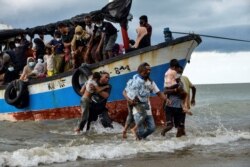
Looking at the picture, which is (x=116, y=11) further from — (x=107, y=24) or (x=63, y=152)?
(x=63, y=152)

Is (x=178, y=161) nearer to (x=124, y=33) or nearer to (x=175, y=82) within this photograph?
(x=175, y=82)

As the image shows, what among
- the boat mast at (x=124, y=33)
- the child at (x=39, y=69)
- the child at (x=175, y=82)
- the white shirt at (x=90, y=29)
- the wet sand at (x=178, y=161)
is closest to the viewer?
the wet sand at (x=178, y=161)

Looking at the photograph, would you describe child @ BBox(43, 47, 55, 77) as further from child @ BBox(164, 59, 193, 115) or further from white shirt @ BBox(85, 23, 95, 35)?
child @ BBox(164, 59, 193, 115)

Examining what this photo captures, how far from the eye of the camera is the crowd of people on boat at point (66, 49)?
43.6 feet

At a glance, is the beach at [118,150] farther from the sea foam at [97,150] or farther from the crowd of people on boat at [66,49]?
the crowd of people on boat at [66,49]

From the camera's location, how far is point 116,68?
13016mm

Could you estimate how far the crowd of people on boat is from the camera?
1328 cm

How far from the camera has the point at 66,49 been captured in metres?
14.2

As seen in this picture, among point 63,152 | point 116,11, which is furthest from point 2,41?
point 63,152

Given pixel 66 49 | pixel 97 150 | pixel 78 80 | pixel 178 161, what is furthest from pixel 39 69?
pixel 178 161

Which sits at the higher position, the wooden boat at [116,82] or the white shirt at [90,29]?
the white shirt at [90,29]

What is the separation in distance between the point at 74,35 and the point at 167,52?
102 inches

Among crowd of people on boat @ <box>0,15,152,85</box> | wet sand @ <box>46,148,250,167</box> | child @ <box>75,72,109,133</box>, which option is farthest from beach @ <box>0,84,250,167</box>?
crowd of people on boat @ <box>0,15,152,85</box>

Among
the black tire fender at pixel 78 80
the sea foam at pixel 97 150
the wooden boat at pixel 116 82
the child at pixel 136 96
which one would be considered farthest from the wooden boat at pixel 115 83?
the child at pixel 136 96
